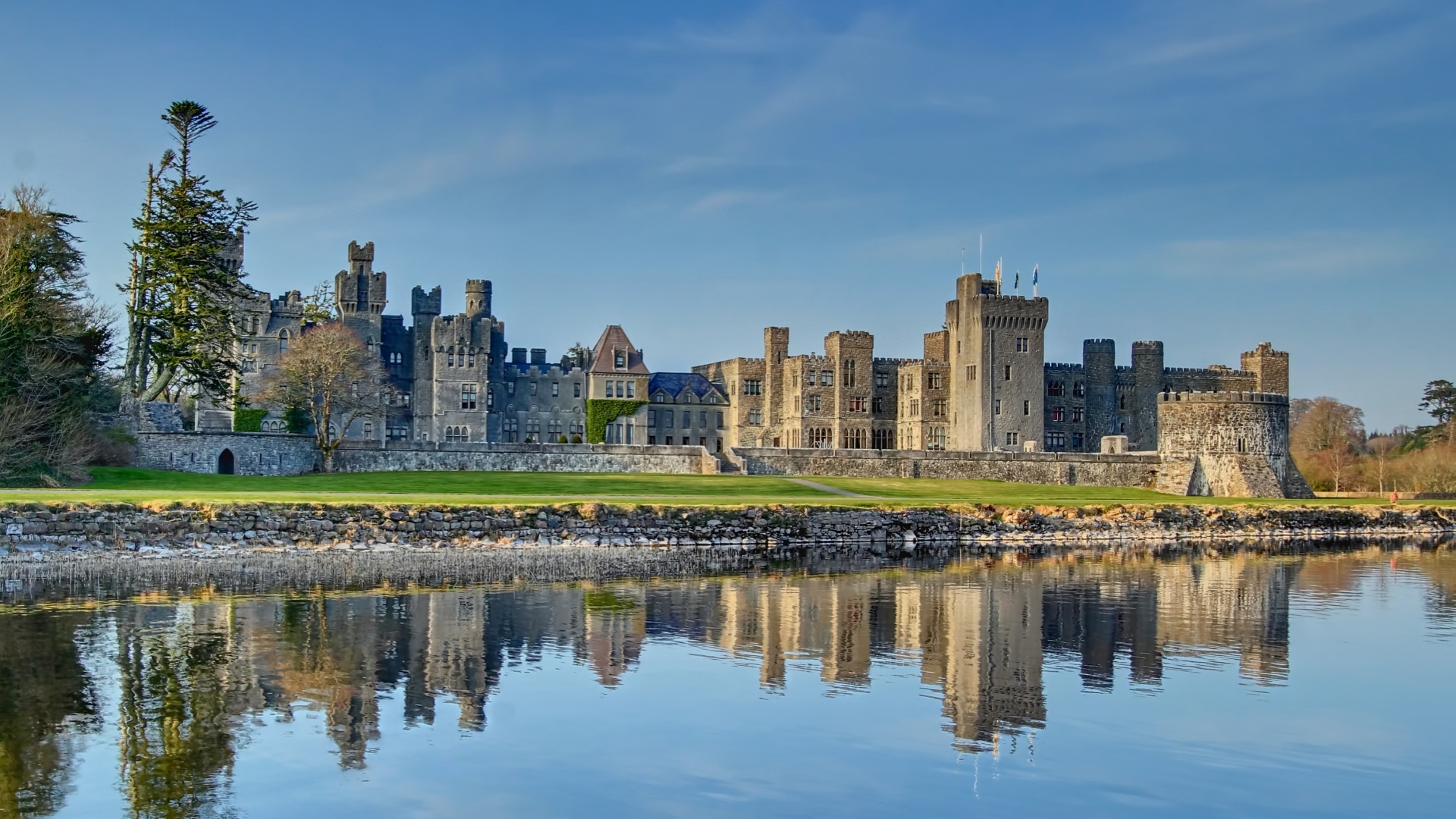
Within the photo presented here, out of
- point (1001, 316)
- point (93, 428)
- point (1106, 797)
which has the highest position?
point (1001, 316)

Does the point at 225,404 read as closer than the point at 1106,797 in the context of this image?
No

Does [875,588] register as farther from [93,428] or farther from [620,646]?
[93,428]

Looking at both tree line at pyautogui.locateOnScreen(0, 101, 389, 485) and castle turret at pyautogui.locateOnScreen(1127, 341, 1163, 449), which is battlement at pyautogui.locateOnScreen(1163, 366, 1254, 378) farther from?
tree line at pyautogui.locateOnScreen(0, 101, 389, 485)

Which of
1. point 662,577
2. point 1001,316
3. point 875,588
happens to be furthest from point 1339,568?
point 1001,316

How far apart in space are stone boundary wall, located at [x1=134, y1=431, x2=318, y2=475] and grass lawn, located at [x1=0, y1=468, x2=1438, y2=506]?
354cm

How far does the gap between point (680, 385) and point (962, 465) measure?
863 inches

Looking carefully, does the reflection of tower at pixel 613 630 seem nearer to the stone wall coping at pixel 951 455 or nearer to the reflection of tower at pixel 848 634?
the reflection of tower at pixel 848 634

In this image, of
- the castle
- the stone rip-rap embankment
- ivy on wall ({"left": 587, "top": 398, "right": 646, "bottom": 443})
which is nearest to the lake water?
the stone rip-rap embankment

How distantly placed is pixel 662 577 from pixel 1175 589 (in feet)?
36.1

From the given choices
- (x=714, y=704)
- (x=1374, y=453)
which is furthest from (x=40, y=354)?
(x=1374, y=453)

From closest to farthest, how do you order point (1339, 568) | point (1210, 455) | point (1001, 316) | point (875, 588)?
point (875, 588) → point (1339, 568) → point (1210, 455) → point (1001, 316)

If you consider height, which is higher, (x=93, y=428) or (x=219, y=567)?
(x=93, y=428)

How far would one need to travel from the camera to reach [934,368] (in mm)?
80938

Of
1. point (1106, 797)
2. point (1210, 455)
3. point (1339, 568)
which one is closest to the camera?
Result: point (1106, 797)
